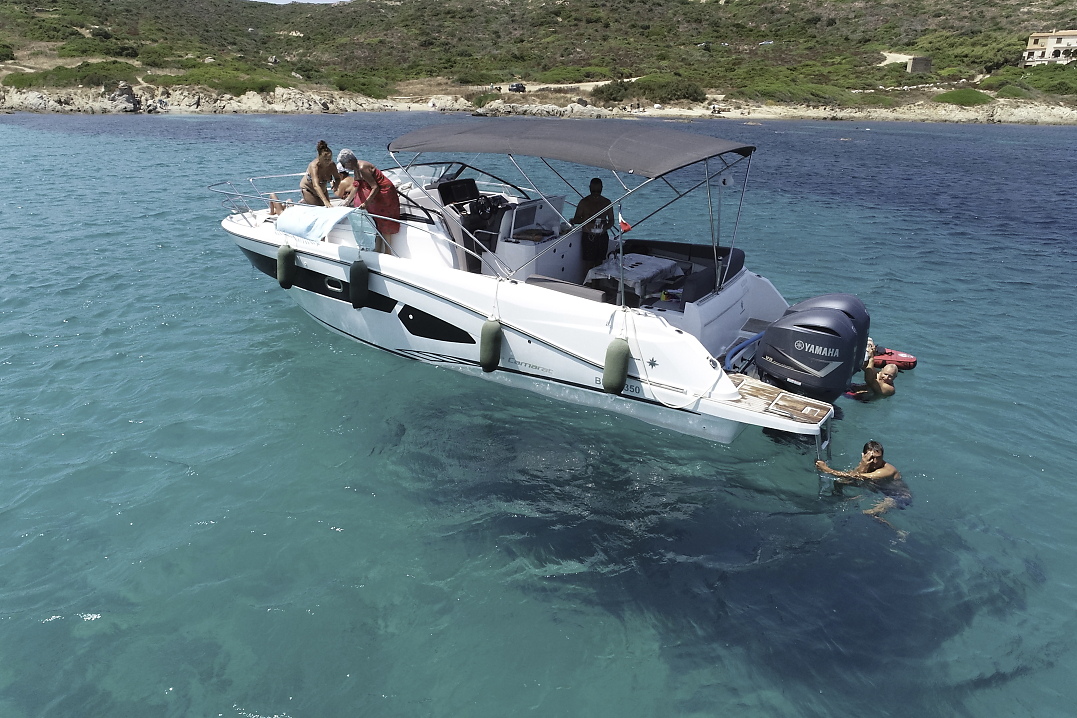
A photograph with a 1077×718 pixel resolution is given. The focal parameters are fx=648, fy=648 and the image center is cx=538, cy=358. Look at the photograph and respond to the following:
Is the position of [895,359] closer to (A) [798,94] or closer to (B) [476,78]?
(A) [798,94]

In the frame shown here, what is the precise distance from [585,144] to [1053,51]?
9145cm

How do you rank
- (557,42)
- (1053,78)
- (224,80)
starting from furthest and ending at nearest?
(557,42) → (1053,78) → (224,80)

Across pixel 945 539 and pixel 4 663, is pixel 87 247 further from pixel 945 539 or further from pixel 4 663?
pixel 945 539

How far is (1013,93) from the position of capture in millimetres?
61250

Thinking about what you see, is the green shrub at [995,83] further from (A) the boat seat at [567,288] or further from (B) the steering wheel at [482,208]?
(A) the boat seat at [567,288]

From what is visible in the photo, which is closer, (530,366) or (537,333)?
(537,333)

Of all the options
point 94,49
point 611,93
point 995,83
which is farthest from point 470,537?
point 995,83

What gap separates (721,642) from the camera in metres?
4.75

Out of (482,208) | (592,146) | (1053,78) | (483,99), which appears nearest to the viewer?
(592,146)

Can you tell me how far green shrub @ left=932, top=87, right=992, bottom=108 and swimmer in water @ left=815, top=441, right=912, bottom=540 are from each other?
6915 centimetres

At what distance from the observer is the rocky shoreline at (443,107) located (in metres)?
50.4

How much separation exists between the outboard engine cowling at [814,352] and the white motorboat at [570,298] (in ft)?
0.04

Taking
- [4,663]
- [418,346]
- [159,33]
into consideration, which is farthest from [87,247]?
[159,33]

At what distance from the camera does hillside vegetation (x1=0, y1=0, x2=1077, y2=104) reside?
63438 mm
